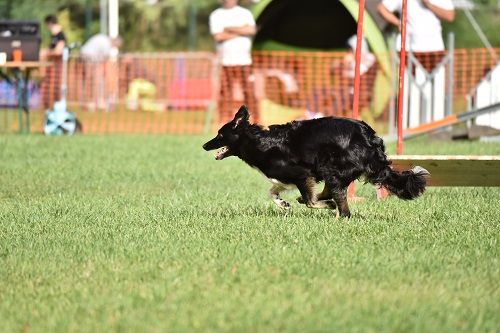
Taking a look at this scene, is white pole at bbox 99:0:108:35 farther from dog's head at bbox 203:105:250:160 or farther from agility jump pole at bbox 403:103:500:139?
dog's head at bbox 203:105:250:160

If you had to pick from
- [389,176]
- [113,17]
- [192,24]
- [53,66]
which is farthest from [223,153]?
[192,24]

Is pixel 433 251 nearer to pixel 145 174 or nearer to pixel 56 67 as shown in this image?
pixel 145 174

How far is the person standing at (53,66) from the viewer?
2092cm

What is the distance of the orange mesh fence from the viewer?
1913 cm

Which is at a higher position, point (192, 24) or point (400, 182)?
point (192, 24)

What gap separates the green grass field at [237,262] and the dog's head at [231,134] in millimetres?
474

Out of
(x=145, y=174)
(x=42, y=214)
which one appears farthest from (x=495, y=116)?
(x=42, y=214)

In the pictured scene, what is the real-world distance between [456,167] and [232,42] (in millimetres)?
9880

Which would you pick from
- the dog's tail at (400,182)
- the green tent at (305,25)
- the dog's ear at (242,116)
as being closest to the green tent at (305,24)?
the green tent at (305,25)

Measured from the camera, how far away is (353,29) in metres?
21.5

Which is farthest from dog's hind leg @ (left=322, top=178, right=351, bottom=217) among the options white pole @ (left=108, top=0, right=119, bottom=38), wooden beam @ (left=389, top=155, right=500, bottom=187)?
white pole @ (left=108, top=0, right=119, bottom=38)

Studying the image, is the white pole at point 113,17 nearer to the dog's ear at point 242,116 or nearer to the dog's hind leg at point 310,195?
the dog's ear at point 242,116

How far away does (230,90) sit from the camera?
19.1 m

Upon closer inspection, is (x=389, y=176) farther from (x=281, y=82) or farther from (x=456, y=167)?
(x=281, y=82)
